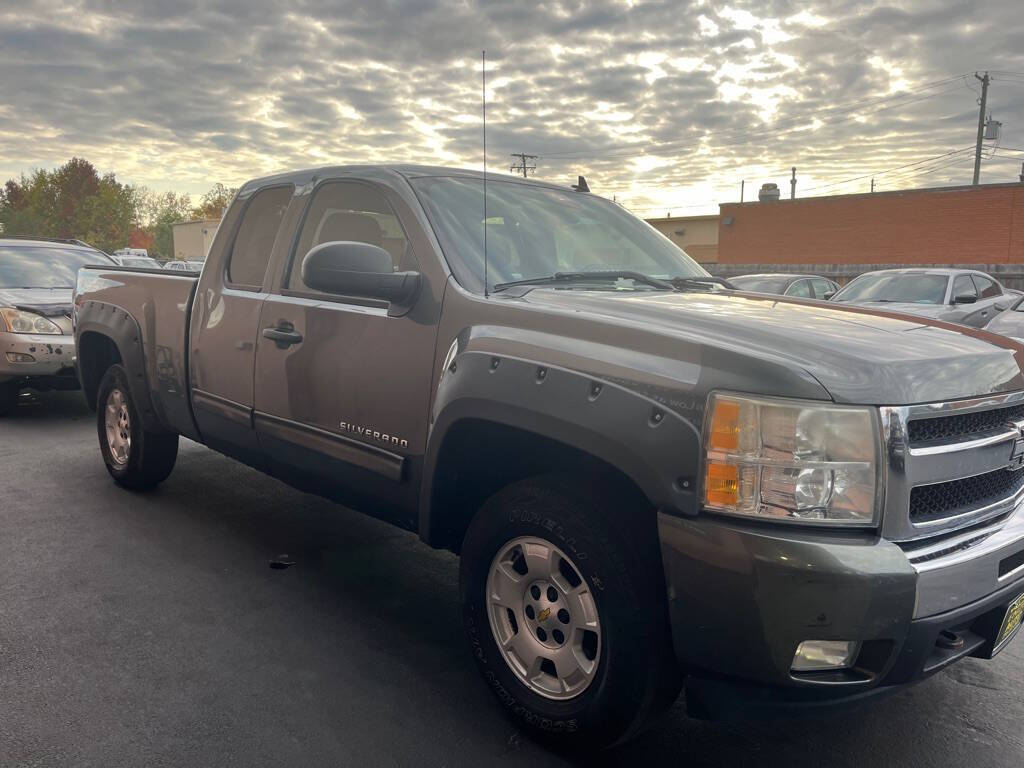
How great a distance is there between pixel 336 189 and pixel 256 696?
2.21m

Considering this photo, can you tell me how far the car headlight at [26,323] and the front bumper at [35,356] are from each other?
6 centimetres

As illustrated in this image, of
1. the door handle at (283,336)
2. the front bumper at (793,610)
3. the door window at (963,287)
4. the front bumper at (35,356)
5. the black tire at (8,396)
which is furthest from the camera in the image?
→ the door window at (963,287)

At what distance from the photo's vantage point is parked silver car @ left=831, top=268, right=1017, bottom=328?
35.8 ft

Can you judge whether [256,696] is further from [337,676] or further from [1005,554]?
[1005,554]

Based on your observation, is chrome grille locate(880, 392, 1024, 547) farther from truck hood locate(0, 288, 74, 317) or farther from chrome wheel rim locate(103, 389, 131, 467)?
truck hood locate(0, 288, 74, 317)

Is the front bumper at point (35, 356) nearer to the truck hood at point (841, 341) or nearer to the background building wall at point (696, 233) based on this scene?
the truck hood at point (841, 341)

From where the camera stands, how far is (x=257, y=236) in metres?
4.34

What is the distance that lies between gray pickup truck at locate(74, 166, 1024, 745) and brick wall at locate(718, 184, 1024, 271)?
33.3m

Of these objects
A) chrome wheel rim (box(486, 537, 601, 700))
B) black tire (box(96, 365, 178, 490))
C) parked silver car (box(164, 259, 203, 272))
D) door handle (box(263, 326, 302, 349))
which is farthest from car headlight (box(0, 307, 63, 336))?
chrome wheel rim (box(486, 537, 601, 700))

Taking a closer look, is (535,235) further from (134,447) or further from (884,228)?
(884,228)

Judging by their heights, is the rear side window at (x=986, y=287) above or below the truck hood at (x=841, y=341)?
below

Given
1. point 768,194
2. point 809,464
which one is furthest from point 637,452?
point 768,194

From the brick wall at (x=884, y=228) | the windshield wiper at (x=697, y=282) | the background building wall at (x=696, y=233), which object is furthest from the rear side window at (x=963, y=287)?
the background building wall at (x=696, y=233)

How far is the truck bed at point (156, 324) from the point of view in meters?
4.61
